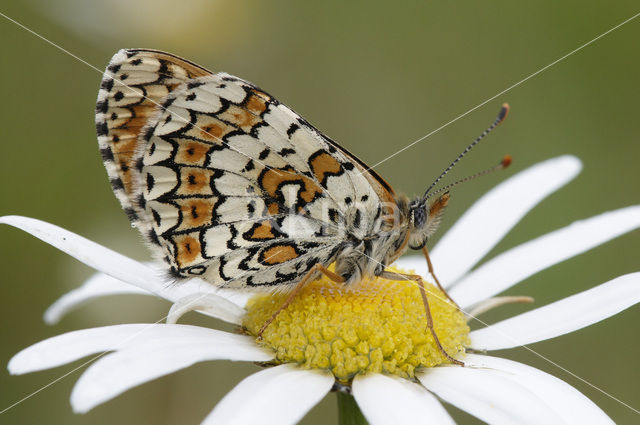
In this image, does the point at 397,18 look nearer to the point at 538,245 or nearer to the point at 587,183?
the point at 587,183

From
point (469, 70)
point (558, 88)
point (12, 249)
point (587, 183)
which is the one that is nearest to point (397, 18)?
point (469, 70)

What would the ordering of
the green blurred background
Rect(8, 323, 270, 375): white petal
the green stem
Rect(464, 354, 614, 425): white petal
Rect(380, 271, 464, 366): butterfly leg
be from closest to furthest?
Rect(8, 323, 270, 375): white petal → Rect(464, 354, 614, 425): white petal → the green stem → Rect(380, 271, 464, 366): butterfly leg → the green blurred background

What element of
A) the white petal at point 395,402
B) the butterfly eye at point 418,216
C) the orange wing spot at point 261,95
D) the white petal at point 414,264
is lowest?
the white petal at point 414,264

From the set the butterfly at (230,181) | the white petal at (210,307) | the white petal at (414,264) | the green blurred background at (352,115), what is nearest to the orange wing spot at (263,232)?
the butterfly at (230,181)

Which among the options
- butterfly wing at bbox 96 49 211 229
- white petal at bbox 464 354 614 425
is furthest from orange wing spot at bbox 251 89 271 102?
white petal at bbox 464 354 614 425

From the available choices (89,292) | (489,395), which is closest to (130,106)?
(89,292)

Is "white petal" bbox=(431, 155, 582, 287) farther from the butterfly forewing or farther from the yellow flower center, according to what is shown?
the butterfly forewing

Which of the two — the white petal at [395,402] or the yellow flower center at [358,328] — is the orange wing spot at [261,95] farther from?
the white petal at [395,402]
